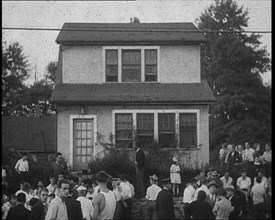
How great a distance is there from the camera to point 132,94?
96.0 feet

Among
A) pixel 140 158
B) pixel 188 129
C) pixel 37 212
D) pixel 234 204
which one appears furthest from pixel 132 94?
pixel 37 212

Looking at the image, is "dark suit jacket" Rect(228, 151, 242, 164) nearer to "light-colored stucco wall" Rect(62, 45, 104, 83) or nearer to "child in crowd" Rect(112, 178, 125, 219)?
"child in crowd" Rect(112, 178, 125, 219)

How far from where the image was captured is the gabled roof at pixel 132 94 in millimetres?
28797

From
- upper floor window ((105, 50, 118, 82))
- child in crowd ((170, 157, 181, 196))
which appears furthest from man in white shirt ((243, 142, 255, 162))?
upper floor window ((105, 50, 118, 82))

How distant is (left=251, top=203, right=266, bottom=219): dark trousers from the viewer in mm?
19781

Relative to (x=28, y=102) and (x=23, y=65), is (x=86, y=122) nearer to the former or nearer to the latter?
(x=28, y=102)

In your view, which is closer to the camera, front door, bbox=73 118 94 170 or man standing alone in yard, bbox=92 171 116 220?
man standing alone in yard, bbox=92 171 116 220

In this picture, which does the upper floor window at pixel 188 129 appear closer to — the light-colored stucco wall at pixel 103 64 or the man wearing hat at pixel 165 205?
the light-colored stucco wall at pixel 103 64

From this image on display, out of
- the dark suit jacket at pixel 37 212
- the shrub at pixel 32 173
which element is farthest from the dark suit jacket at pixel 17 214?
the shrub at pixel 32 173

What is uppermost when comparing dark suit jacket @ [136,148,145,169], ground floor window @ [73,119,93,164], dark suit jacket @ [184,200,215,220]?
ground floor window @ [73,119,93,164]

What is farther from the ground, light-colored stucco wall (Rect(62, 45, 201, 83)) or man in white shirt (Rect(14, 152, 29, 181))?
light-colored stucco wall (Rect(62, 45, 201, 83))

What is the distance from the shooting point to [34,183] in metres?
24.4

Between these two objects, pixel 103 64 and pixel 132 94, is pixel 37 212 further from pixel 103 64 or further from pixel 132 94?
pixel 103 64

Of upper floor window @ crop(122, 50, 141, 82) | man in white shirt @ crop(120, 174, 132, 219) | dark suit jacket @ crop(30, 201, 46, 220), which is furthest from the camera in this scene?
upper floor window @ crop(122, 50, 141, 82)
